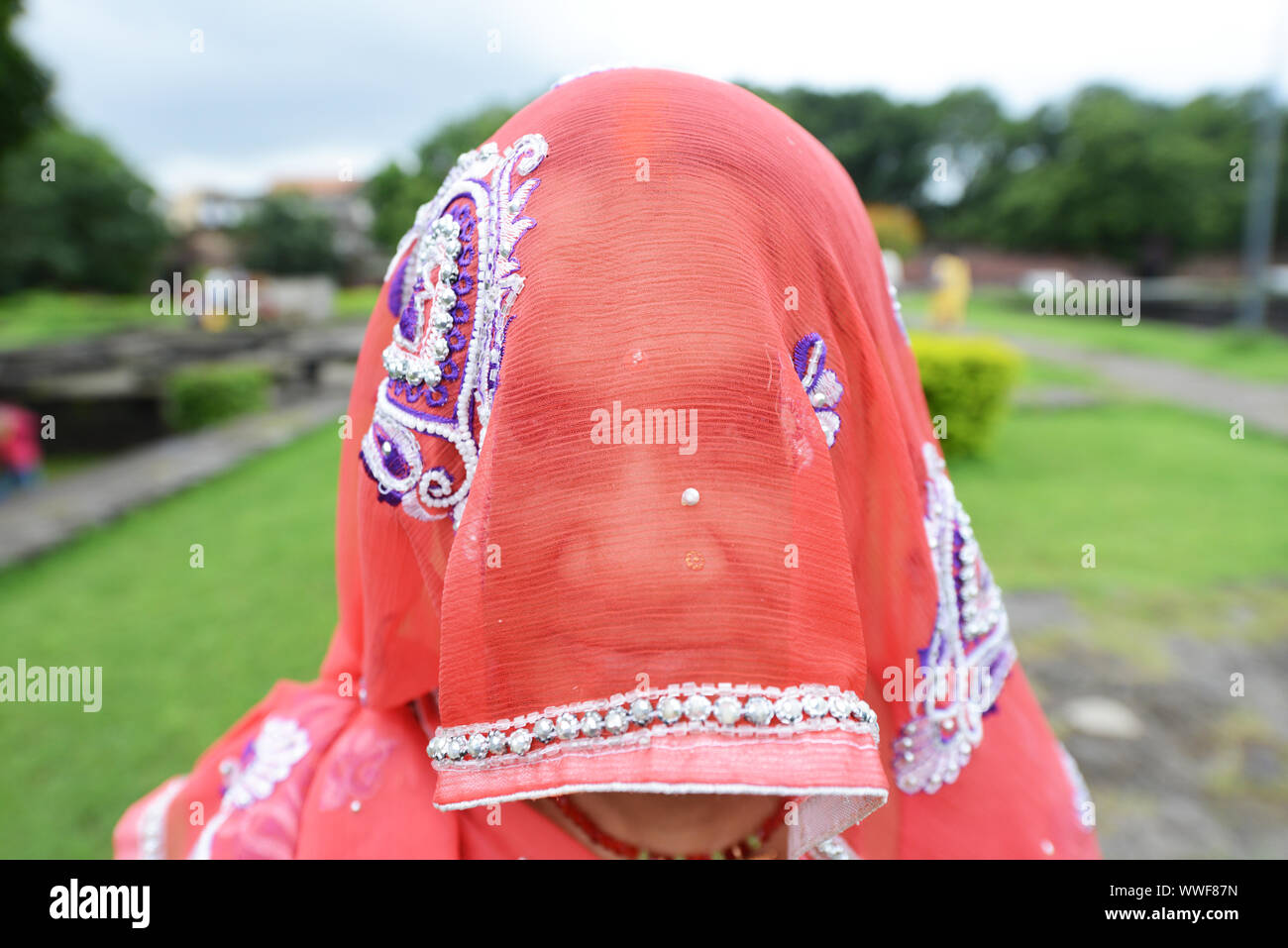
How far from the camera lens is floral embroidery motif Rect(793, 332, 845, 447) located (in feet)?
2.30

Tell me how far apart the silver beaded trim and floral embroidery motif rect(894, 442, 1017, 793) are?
0.87ft

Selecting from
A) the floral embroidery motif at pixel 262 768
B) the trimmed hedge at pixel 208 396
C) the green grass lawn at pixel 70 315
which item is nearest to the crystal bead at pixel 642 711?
the floral embroidery motif at pixel 262 768

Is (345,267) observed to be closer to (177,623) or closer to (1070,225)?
(1070,225)

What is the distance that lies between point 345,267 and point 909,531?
3402cm

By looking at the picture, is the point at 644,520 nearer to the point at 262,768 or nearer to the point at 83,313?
the point at 262,768

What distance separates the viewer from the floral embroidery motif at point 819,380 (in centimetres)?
70

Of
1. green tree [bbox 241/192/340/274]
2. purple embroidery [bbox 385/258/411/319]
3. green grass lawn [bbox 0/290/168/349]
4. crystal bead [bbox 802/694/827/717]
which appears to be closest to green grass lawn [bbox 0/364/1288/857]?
purple embroidery [bbox 385/258/411/319]

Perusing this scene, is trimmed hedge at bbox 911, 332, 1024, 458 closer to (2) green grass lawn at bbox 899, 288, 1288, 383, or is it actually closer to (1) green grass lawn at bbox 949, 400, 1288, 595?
(1) green grass lawn at bbox 949, 400, 1288, 595

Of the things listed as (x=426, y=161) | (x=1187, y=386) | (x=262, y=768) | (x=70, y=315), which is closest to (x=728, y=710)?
(x=262, y=768)

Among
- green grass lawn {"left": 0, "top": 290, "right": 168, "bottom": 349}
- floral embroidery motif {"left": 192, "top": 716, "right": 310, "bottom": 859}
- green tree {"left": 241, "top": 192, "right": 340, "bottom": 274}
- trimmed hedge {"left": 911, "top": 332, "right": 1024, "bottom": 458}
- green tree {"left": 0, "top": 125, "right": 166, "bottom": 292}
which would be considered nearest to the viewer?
floral embroidery motif {"left": 192, "top": 716, "right": 310, "bottom": 859}

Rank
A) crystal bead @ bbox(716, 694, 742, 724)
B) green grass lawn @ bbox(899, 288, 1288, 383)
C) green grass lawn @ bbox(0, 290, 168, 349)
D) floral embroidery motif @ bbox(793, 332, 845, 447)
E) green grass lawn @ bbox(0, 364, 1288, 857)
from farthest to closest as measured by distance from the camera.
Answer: green grass lawn @ bbox(0, 290, 168, 349)
green grass lawn @ bbox(899, 288, 1288, 383)
green grass lawn @ bbox(0, 364, 1288, 857)
floral embroidery motif @ bbox(793, 332, 845, 447)
crystal bead @ bbox(716, 694, 742, 724)

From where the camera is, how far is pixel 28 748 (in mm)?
2684

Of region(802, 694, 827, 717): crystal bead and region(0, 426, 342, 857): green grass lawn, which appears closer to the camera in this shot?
region(802, 694, 827, 717): crystal bead

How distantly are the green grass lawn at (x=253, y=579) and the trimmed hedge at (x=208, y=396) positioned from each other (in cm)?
228
